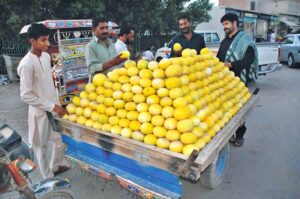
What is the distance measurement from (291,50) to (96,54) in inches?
460

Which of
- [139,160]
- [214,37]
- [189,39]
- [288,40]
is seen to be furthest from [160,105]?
[288,40]

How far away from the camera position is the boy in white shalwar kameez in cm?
281

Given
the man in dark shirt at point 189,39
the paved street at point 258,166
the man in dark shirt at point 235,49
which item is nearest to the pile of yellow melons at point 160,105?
the paved street at point 258,166

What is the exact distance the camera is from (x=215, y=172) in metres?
3.23

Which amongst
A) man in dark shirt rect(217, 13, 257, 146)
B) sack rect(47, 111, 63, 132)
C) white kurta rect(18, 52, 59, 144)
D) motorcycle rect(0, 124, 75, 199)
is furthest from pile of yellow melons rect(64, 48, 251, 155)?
man in dark shirt rect(217, 13, 257, 146)

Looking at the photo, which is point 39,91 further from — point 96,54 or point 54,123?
point 96,54

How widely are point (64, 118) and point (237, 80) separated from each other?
2.32m

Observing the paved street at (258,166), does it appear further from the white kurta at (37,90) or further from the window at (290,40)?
the window at (290,40)

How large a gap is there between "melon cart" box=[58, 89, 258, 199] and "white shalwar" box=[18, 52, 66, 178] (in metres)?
0.34

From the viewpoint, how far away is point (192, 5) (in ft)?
48.4

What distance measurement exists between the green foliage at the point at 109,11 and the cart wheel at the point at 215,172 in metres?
8.20

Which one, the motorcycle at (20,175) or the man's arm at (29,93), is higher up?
the man's arm at (29,93)

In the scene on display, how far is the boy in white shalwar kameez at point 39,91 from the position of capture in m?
2.81

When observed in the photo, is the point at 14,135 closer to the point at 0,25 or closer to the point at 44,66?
the point at 44,66
